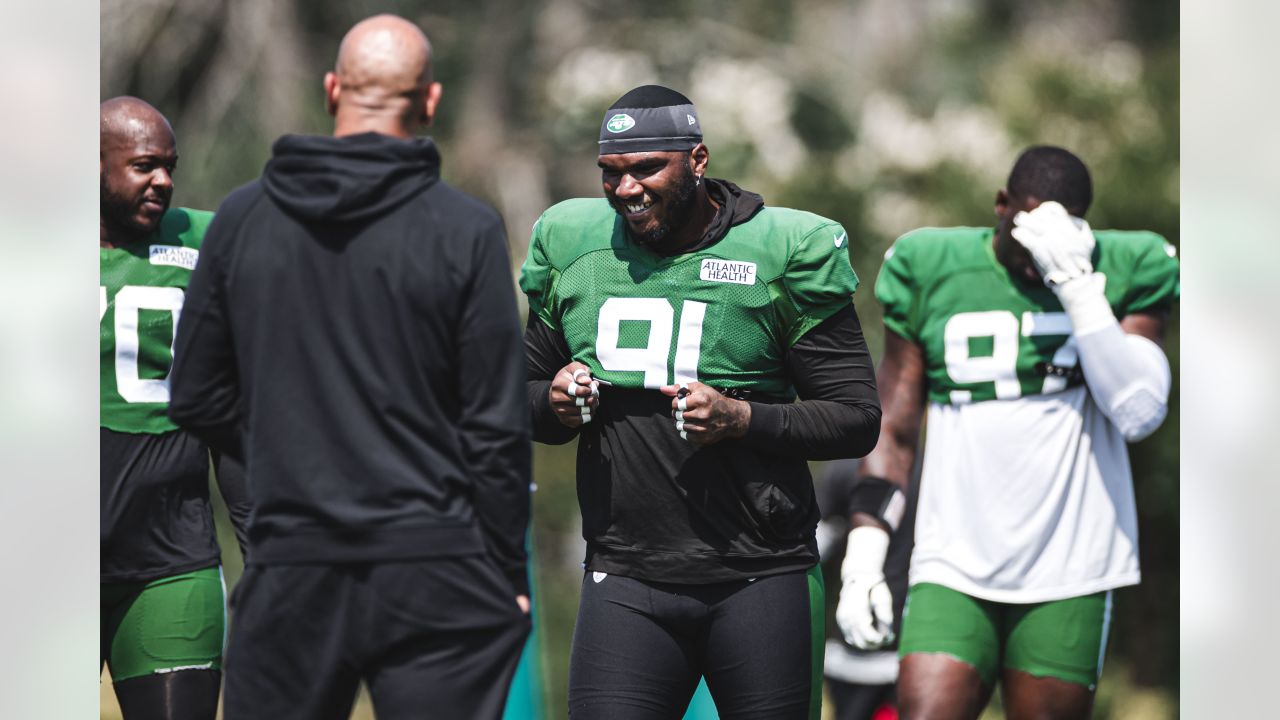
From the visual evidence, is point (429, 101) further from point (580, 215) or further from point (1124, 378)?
point (1124, 378)

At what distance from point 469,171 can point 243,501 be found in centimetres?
1052

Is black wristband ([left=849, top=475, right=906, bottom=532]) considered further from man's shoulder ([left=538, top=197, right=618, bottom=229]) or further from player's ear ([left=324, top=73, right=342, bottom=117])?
player's ear ([left=324, top=73, right=342, bottom=117])

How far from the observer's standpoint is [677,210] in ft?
14.4

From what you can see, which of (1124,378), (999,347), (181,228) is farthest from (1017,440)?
(181,228)

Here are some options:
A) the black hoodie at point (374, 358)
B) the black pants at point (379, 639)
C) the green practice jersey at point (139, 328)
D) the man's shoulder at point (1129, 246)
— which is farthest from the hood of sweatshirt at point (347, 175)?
Answer: the man's shoulder at point (1129, 246)

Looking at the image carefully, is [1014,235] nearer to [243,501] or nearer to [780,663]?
[780,663]

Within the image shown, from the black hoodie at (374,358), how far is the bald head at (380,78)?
0.21 ft

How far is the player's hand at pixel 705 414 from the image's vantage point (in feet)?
13.8

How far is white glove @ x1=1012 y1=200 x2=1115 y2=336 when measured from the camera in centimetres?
536

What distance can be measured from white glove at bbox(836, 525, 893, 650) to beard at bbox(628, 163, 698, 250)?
1.56 metres

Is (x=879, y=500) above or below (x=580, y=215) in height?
below

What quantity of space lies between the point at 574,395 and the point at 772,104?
10.6 m

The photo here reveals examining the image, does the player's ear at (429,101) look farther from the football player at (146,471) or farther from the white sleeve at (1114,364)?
the white sleeve at (1114,364)

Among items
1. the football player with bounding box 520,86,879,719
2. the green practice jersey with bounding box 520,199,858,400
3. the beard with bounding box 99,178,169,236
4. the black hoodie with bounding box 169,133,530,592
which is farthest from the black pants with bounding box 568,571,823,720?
the beard with bounding box 99,178,169,236
